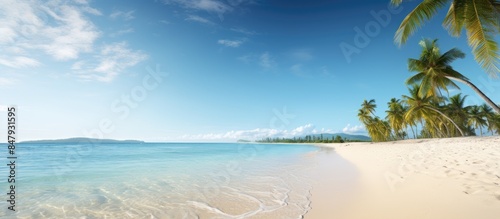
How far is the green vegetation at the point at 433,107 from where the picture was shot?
1753cm

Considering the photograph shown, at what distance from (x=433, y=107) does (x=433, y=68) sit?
41.9 ft

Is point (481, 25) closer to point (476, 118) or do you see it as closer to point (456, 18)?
point (456, 18)

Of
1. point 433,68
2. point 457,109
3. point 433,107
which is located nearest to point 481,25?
point 433,68

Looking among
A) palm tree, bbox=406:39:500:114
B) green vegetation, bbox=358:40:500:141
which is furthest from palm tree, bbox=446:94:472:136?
palm tree, bbox=406:39:500:114

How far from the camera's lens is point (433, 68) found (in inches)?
709

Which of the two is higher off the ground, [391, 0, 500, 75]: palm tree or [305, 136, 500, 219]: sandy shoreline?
[391, 0, 500, 75]: palm tree

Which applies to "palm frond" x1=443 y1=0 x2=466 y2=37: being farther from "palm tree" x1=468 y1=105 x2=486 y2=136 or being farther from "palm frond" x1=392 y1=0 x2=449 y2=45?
"palm tree" x1=468 y1=105 x2=486 y2=136

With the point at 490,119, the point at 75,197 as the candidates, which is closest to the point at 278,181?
the point at 75,197

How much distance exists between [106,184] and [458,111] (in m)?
44.6

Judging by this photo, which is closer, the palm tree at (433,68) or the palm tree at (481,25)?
the palm tree at (481,25)

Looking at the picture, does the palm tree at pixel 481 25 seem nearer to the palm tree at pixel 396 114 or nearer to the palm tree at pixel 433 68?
the palm tree at pixel 433 68

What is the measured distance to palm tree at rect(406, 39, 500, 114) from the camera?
56.0 ft

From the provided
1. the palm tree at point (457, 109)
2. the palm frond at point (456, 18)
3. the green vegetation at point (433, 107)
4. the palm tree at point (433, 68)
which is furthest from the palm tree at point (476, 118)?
the palm frond at point (456, 18)

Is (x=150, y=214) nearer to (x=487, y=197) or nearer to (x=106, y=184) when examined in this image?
(x=106, y=184)
